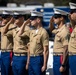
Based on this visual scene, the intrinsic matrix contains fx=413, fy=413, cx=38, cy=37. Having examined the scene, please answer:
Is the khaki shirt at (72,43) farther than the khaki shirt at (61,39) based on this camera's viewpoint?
No

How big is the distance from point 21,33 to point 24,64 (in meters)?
0.66

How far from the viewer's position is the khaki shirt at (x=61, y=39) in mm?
7809

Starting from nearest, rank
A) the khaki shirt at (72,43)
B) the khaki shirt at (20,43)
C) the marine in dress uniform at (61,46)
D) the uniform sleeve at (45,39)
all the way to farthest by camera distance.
→ the khaki shirt at (72,43) < the marine in dress uniform at (61,46) < the uniform sleeve at (45,39) < the khaki shirt at (20,43)

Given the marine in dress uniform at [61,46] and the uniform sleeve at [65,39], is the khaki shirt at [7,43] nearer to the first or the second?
the marine in dress uniform at [61,46]

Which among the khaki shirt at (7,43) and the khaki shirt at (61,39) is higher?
the khaki shirt at (61,39)

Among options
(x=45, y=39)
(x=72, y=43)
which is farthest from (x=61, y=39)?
(x=72, y=43)

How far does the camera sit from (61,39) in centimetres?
786

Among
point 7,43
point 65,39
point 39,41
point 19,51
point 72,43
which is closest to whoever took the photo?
point 72,43

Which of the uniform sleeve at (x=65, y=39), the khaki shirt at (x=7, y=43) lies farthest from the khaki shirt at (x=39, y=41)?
the khaki shirt at (x=7, y=43)

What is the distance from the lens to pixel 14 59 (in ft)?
28.3

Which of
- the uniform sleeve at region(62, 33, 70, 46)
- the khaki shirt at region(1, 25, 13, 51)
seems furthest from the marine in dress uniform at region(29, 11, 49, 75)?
the khaki shirt at region(1, 25, 13, 51)

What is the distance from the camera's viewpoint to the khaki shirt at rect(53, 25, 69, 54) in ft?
25.6

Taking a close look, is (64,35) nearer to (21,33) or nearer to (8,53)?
(21,33)

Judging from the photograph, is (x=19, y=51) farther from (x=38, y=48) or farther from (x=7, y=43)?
(x=7, y=43)
